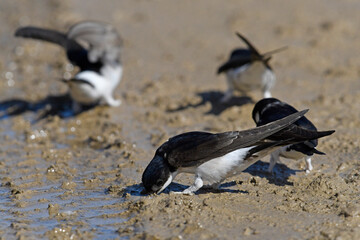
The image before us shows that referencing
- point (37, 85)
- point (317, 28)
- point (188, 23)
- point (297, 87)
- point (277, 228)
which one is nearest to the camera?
point (277, 228)

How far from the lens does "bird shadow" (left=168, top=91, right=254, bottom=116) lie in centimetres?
704

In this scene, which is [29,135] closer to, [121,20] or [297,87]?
[297,87]

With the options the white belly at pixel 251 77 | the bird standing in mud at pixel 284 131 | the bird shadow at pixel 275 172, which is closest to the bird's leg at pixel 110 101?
the white belly at pixel 251 77

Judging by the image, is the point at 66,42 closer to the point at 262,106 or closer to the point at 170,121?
the point at 170,121

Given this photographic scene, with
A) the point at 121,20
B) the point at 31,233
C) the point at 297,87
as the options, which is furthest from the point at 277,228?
the point at 121,20

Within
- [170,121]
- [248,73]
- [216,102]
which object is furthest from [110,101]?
[248,73]

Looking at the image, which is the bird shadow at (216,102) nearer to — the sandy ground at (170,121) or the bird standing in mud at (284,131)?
the sandy ground at (170,121)

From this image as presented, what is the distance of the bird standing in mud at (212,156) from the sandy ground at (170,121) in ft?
0.48

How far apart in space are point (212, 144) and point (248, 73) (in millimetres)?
2588

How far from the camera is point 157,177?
4.46 metres

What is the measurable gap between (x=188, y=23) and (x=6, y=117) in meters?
3.75

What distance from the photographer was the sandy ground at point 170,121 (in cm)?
413

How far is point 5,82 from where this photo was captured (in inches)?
332

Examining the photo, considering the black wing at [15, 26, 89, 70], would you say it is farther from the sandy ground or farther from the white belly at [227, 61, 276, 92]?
the white belly at [227, 61, 276, 92]
